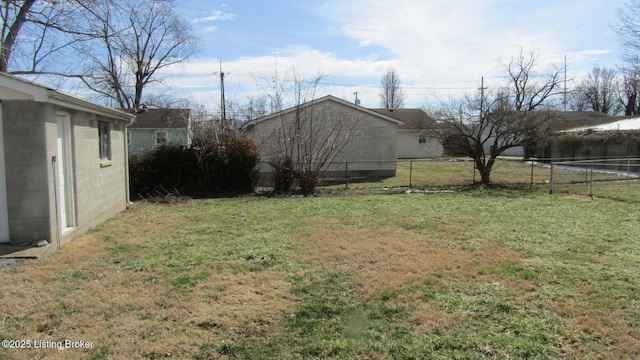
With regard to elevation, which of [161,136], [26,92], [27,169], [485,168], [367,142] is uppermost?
[161,136]

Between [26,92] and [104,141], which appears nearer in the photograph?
[26,92]

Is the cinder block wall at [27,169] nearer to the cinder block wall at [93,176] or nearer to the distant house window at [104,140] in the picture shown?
the cinder block wall at [93,176]

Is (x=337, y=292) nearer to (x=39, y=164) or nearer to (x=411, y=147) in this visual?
(x=39, y=164)

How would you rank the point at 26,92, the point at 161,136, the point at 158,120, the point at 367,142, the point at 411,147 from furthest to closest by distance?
the point at 411,147, the point at 161,136, the point at 158,120, the point at 367,142, the point at 26,92

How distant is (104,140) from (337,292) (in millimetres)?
7808

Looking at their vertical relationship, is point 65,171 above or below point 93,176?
above

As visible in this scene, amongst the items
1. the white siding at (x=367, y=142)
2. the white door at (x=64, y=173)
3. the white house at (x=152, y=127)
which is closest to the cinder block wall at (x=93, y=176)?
the white door at (x=64, y=173)

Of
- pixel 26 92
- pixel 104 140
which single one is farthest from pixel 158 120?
pixel 26 92

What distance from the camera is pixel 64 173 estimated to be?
7395mm

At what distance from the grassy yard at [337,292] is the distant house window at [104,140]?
81.5 inches

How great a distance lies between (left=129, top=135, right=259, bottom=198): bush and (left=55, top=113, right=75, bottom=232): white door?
6747 mm

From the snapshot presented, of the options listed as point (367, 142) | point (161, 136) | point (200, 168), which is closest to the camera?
point (200, 168)

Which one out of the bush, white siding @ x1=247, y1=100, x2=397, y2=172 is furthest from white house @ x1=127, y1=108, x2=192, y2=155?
the bush

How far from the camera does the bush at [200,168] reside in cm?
1445
